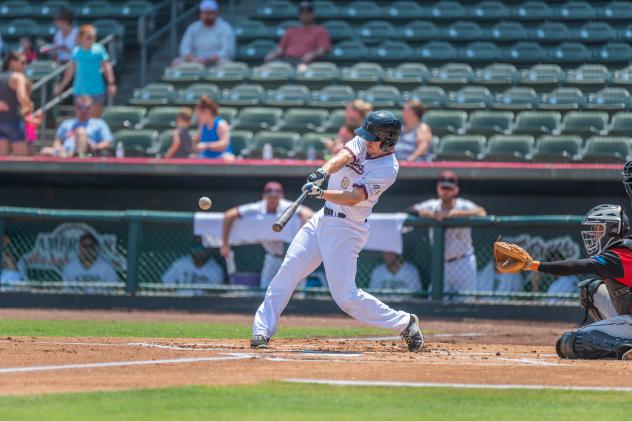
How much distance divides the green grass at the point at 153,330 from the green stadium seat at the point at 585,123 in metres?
4.55

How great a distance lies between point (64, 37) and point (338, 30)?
4112 mm

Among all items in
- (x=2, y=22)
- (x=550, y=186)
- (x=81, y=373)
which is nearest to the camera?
(x=81, y=373)

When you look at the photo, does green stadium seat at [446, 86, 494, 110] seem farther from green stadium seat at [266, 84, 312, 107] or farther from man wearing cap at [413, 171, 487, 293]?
man wearing cap at [413, 171, 487, 293]

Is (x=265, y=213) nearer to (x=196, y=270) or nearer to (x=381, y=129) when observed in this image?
(x=196, y=270)

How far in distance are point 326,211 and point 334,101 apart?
8145 mm

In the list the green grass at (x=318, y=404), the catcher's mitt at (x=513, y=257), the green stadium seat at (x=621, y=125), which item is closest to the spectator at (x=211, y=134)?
the green stadium seat at (x=621, y=125)

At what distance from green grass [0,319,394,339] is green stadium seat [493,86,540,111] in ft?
16.8

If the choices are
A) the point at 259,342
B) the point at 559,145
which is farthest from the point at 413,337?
the point at 559,145

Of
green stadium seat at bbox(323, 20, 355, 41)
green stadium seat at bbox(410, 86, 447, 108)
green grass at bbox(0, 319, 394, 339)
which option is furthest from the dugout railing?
green stadium seat at bbox(323, 20, 355, 41)


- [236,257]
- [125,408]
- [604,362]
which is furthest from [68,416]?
[236,257]

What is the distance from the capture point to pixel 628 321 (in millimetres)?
7891

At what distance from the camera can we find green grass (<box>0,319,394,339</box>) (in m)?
10.0

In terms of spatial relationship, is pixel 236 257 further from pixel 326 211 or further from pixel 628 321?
pixel 628 321

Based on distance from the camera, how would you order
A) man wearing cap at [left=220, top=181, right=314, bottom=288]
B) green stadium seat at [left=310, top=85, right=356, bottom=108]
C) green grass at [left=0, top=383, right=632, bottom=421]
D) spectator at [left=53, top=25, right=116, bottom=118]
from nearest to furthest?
green grass at [left=0, top=383, right=632, bottom=421]
man wearing cap at [left=220, top=181, right=314, bottom=288]
spectator at [left=53, top=25, right=116, bottom=118]
green stadium seat at [left=310, top=85, right=356, bottom=108]
